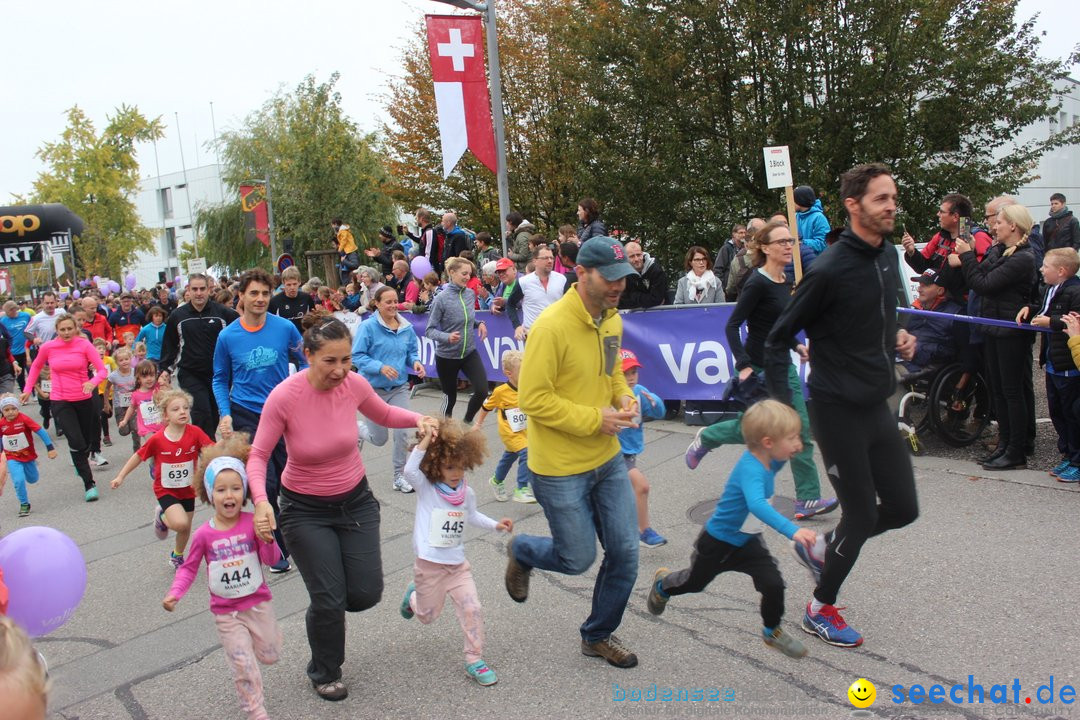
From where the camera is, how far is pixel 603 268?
3646 mm

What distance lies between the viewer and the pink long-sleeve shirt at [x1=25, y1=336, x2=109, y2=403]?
8.80 metres

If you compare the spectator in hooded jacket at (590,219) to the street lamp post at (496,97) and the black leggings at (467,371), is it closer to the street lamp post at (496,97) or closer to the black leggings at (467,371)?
the street lamp post at (496,97)

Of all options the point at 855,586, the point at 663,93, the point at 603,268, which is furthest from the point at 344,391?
the point at 663,93

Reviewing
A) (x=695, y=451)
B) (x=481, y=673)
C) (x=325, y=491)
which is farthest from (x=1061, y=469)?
(x=325, y=491)

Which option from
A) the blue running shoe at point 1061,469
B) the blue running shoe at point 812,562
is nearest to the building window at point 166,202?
the blue running shoe at point 1061,469

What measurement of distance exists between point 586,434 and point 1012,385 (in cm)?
444

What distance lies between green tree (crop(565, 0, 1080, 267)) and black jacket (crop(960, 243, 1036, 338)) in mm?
7280

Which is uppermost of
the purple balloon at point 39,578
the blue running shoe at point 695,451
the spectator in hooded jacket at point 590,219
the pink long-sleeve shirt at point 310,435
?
the spectator in hooded jacket at point 590,219

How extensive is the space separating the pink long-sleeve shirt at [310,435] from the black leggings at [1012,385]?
5074 mm

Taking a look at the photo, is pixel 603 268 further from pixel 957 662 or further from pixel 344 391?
pixel 957 662

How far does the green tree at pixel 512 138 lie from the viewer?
2141cm

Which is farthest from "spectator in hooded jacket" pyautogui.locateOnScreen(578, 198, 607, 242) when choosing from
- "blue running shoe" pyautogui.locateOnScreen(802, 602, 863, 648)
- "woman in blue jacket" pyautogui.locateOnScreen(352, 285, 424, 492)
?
"blue running shoe" pyautogui.locateOnScreen(802, 602, 863, 648)

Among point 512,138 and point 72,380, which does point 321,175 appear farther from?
point 72,380

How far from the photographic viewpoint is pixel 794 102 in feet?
47.3
